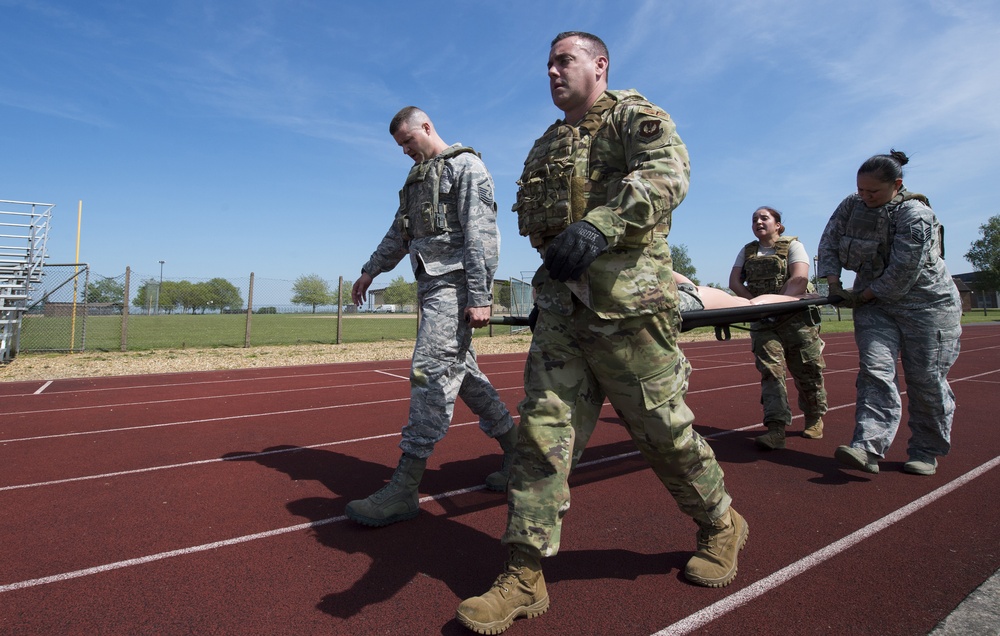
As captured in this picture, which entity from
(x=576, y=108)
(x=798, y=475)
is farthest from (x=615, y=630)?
(x=798, y=475)

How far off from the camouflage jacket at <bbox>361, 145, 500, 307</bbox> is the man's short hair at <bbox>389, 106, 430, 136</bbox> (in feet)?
0.87

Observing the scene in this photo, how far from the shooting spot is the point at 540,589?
2102 mm

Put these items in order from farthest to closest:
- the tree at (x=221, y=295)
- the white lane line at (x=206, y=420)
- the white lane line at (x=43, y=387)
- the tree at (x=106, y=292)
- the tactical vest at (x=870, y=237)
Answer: the tree at (x=221, y=295)
the tree at (x=106, y=292)
the white lane line at (x=43, y=387)
the white lane line at (x=206, y=420)
the tactical vest at (x=870, y=237)

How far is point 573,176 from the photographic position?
2.20m

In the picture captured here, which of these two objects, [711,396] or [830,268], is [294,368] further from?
[830,268]

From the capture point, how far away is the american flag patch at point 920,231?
11.9 feet

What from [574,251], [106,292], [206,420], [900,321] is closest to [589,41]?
[574,251]

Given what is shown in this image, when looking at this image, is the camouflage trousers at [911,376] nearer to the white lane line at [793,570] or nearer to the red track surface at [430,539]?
the red track surface at [430,539]

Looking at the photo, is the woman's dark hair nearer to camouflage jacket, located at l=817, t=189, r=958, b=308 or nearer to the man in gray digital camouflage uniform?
camouflage jacket, located at l=817, t=189, r=958, b=308

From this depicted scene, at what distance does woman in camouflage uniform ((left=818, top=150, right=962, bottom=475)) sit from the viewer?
12.1 feet

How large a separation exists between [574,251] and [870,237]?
313 centimetres

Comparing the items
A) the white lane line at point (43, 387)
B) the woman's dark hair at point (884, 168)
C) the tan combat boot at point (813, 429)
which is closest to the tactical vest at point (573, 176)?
the woman's dark hair at point (884, 168)

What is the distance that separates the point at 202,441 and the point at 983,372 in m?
11.5

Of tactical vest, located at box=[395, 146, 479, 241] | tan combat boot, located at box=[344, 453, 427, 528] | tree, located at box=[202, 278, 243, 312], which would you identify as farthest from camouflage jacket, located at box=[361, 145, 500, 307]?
tree, located at box=[202, 278, 243, 312]
